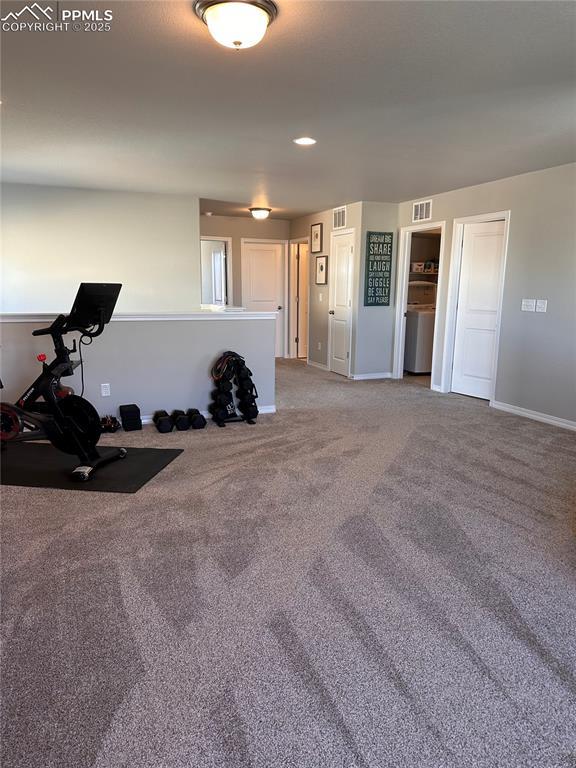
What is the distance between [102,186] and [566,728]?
6068mm

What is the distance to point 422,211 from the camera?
20.1 ft

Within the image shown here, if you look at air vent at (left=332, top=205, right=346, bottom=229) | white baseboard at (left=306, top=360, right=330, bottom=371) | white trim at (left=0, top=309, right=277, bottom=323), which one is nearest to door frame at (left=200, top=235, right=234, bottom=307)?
white baseboard at (left=306, top=360, right=330, bottom=371)

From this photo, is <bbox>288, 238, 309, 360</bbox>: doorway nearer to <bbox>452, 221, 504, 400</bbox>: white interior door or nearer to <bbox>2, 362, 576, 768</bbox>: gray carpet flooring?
<bbox>452, 221, 504, 400</bbox>: white interior door

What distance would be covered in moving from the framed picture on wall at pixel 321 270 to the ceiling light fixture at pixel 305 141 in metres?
3.61

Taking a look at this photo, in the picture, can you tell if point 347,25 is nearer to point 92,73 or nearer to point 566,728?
point 92,73

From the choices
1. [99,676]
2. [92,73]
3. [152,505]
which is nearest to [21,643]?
[99,676]

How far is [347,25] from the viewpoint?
2.01 m

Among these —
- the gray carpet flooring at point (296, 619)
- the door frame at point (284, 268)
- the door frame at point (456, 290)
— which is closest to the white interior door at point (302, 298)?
the door frame at point (284, 268)

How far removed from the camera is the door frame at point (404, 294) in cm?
603

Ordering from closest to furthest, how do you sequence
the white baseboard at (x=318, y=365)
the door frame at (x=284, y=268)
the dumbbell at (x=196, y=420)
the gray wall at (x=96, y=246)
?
the dumbbell at (x=196, y=420) → the gray wall at (x=96, y=246) → the white baseboard at (x=318, y=365) → the door frame at (x=284, y=268)

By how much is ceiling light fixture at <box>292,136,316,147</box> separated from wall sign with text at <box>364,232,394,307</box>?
112 inches

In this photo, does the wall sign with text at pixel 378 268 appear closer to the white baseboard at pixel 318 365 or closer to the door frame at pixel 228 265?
the white baseboard at pixel 318 365

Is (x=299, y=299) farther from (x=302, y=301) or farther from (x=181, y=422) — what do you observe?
(x=181, y=422)

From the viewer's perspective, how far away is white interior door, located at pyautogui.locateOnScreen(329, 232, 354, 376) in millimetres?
6754
